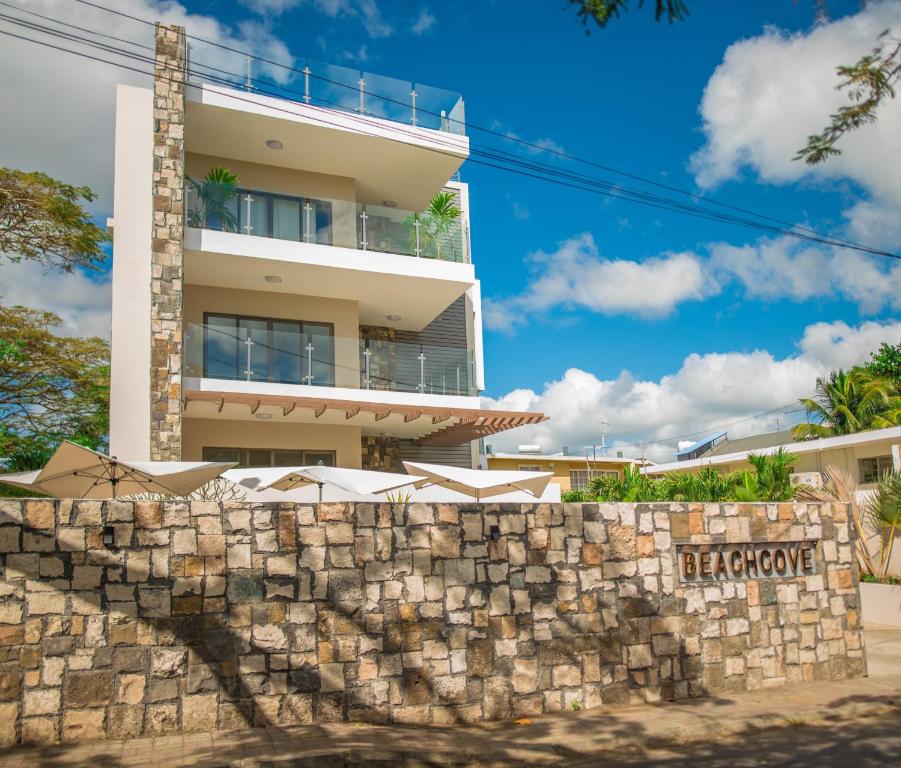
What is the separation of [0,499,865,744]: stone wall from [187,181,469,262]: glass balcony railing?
11628 mm

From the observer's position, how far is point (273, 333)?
1870 cm

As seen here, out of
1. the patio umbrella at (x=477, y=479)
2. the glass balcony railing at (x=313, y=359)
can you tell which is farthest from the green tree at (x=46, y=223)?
the patio umbrella at (x=477, y=479)

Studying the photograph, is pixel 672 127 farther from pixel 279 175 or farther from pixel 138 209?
pixel 138 209

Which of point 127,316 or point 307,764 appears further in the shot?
point 127,316

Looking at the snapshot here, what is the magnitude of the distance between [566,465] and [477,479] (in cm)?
2642

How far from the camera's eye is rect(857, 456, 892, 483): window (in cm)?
2491

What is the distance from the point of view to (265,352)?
18.4 m

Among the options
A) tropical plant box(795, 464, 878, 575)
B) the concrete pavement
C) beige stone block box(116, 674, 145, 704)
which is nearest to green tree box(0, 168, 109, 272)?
beige stone block box(116, 674, 145, 704)

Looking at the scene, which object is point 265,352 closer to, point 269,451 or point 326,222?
point 269,451

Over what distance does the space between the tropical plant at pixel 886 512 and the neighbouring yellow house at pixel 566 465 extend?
1823 centimetres

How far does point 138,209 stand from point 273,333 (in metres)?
3.85

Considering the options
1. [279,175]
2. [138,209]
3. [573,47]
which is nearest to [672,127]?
[573,47]

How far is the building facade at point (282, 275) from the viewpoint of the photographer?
17.1m

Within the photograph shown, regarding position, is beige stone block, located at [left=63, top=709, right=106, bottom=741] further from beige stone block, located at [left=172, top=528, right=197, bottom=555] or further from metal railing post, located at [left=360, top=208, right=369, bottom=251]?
metal railing post, located at [left=360, top=208, right=369, bottom=251]
